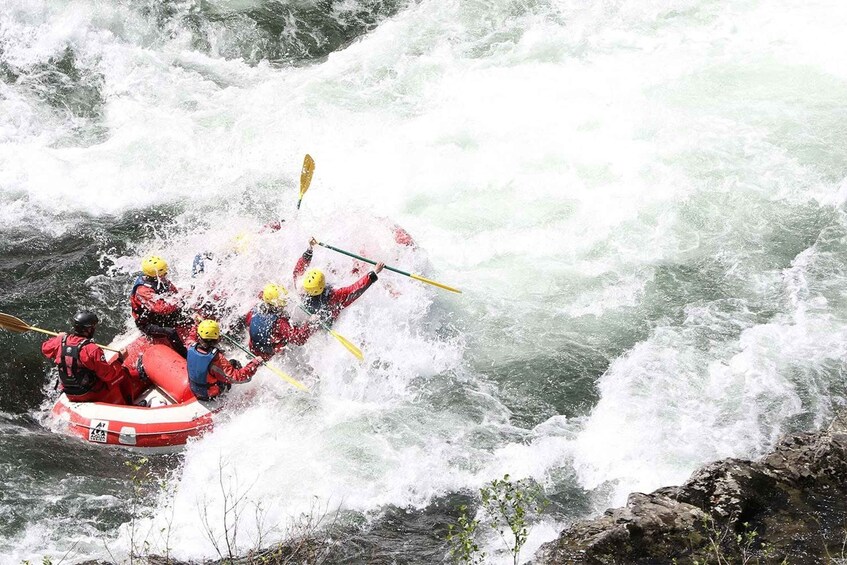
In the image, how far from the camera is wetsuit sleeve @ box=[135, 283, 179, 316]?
9008mm

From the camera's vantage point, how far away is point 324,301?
9422 mm

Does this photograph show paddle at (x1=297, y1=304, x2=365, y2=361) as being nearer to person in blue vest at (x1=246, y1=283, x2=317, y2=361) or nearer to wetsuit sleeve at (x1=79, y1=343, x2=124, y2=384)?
person in blue vest at (x1=246, y1=283, x2=317, y2=361)

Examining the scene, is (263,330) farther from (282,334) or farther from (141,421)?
(141,421)

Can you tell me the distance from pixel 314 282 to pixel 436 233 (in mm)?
2649

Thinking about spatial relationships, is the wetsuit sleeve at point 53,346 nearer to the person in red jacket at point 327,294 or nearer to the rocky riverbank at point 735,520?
the person in red jacket at point 327,294

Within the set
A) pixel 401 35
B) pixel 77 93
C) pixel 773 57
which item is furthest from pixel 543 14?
pixel 77 93

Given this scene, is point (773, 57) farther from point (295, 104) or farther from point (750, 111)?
point (295, 104)

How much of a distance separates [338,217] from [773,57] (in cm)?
745

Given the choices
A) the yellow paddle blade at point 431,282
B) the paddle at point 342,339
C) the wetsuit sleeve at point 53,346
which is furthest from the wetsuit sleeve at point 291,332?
the wetsuit sleeve at point 53,346

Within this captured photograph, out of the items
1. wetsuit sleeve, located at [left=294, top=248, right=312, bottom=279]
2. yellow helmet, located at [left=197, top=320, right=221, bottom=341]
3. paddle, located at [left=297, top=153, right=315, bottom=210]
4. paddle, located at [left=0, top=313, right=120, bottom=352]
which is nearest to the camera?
yellow helmet, located at [left=197, top=320, right=221, bottom=341]

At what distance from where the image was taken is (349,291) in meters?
9.48

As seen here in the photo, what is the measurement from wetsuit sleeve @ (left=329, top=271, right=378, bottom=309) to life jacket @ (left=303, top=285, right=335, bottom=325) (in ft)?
0.18

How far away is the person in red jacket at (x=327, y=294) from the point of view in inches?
365

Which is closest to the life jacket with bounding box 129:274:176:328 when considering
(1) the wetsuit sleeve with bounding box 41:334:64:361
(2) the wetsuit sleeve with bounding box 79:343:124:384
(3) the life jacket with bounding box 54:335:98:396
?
(2) the wetsuit sleeve with bounding box 79:343:124:384
